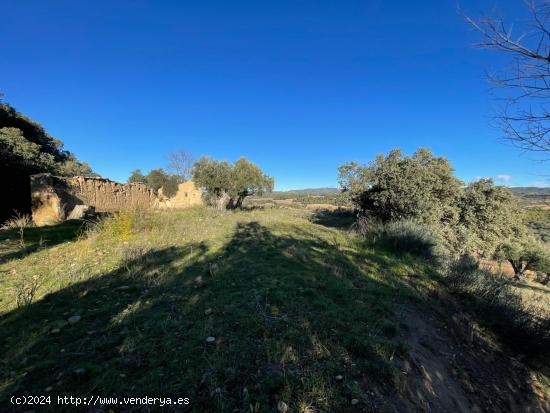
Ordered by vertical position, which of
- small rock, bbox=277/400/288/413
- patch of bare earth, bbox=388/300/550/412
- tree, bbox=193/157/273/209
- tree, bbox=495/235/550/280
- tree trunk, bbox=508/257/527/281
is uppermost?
tree, bbox=193/157/273/209

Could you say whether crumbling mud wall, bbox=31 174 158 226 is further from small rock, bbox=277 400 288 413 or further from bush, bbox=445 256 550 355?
bush, bbox=445 256 550 355

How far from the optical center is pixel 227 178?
2341 cm

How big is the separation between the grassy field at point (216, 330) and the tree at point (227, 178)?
699 inches

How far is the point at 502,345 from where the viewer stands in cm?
370

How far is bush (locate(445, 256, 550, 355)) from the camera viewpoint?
11.9ft

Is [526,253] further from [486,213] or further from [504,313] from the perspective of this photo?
[504,313]

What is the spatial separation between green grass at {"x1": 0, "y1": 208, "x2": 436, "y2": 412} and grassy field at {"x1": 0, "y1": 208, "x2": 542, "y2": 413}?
1cm

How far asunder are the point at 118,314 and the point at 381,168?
53.5ft

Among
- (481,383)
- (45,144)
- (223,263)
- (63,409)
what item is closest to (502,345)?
(481,383)

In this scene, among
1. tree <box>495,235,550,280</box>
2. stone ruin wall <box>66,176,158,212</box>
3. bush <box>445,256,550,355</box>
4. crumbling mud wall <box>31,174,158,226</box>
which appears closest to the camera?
bush <box>445,256,550,355</box>

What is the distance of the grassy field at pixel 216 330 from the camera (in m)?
2.12

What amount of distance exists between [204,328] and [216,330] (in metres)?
0.15

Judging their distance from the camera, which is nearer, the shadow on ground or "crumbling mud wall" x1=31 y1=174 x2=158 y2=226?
"crumbling mud wall" x1=31 y1=174 x2=158 y2=226

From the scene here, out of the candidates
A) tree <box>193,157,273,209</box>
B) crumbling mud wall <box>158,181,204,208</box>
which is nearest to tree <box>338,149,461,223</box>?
tree <box>193,157,273,209</box>
